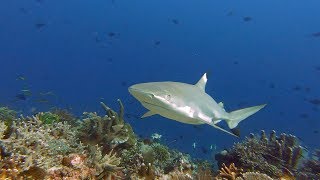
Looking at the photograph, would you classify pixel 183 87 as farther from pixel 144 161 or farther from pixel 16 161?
pixel 16 161

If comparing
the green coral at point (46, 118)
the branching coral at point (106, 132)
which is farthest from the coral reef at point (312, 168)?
the green coral at point (46, 118)

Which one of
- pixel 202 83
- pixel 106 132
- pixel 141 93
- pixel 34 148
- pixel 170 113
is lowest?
pixel 106 132

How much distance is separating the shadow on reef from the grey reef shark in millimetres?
1098

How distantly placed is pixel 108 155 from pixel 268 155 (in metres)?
3.92

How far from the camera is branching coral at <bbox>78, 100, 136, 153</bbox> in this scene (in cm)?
683

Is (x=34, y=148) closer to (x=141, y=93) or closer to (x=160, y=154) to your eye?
(x=141, y=93)

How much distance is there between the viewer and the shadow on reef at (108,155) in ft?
15.8

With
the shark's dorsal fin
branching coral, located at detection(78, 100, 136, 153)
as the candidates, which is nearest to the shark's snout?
branching coral, located at detection(78, 100, 136, 153)

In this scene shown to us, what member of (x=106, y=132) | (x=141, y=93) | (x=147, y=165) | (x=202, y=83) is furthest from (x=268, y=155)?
(x=141, y=93)

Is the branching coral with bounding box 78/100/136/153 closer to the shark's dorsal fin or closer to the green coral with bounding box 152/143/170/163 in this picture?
the green coral with bounding box 152/143/170/163

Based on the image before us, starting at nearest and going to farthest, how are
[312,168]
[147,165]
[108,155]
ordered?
1. [108,155]
2. [147,165]
3. [312,168]

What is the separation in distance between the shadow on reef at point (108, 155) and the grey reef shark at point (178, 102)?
110 centimetres

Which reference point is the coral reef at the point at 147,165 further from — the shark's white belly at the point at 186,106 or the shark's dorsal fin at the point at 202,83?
the shark's dorsal fin at the point at 202,83

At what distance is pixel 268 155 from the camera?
25.8 feet
